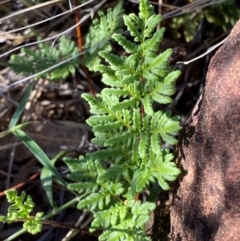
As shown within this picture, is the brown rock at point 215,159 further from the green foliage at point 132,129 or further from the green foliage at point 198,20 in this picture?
the green foliage at point 198,20

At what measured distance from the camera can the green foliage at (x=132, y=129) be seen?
217 cm

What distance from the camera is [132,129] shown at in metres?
2.31

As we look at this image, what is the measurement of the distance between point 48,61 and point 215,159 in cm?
144

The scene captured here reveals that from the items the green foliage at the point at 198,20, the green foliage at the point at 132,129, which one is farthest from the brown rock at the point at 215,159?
the green foliage at the point at 198,20

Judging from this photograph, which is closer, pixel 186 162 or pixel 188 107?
pixel 186 162

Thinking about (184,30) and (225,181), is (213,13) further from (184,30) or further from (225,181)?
(225,181)

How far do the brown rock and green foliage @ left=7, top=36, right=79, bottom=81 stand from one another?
1004 mm

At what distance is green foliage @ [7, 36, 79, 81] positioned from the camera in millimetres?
3023

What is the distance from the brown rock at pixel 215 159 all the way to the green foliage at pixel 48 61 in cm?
100

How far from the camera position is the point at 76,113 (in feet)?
12.1

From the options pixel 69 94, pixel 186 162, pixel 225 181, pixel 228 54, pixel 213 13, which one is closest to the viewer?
pixel 225 181

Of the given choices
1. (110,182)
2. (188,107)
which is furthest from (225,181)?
(188,107)

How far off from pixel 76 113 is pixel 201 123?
1694 millimetres

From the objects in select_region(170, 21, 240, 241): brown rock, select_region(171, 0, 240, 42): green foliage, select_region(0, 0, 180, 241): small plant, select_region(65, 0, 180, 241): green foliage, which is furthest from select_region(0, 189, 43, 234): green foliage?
select_region(171, 0, 240, 42): green foliage
